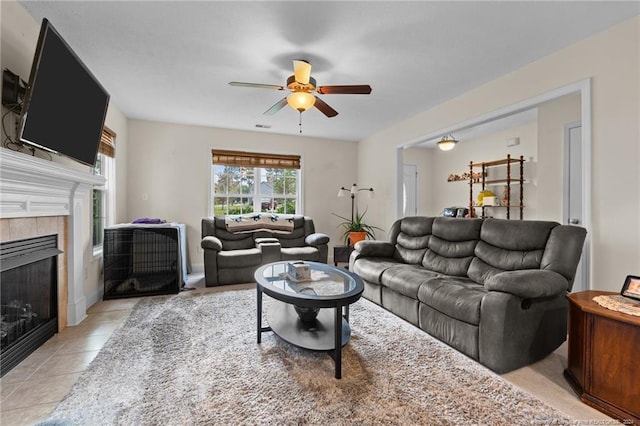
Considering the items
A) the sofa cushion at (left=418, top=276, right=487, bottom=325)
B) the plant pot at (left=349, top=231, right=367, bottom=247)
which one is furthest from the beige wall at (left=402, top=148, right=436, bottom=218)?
Answer: the sofa cushion at (left=418, top=276, right=487, bottom=325)

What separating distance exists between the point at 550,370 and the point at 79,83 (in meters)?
3.97

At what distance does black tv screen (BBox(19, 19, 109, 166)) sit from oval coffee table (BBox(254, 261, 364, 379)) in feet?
5.76

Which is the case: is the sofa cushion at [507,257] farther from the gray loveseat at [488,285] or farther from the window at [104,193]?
the window at [104,193]

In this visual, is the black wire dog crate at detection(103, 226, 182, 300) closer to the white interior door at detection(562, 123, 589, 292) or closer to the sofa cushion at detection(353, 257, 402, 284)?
the sofa cushion at detection(353, 257, 402, 284)

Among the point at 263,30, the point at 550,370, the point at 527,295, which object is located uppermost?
the point at 263,30

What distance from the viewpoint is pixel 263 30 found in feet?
7.32

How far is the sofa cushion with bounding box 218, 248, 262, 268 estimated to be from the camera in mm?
3975

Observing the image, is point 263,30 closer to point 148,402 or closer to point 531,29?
point 531,29

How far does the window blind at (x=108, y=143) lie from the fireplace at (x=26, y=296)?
1.43 m

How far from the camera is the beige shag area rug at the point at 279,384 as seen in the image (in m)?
1.52

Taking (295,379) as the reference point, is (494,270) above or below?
above

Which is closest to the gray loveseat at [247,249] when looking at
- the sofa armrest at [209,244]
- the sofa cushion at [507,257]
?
the sofa armrest at [209,244]

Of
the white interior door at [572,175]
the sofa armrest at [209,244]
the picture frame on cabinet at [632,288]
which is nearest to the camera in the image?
the picture frame on cabinet at [632,288]

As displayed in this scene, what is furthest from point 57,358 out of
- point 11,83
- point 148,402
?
point 11,83
